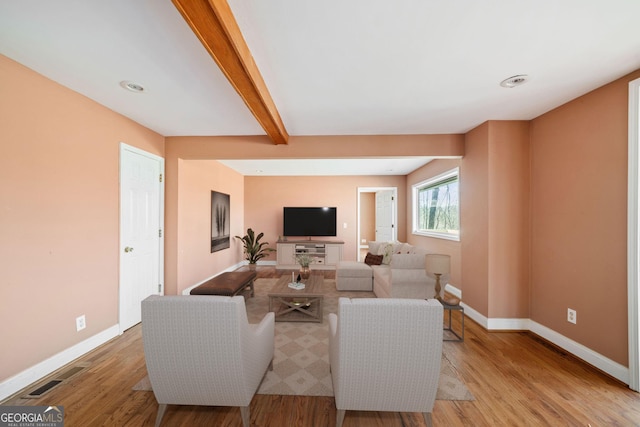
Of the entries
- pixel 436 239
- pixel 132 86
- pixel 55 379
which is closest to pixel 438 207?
pixel 436 239

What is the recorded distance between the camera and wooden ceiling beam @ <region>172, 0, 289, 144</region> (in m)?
1.24

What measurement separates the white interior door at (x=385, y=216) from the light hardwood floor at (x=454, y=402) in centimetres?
426

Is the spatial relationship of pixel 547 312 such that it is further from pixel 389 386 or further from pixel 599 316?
pixel 389 386

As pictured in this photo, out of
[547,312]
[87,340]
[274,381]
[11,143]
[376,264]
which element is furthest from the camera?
[376,264]

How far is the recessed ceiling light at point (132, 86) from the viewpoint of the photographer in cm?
213

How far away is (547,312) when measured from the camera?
2.70m

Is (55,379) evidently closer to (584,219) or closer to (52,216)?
(52,216)

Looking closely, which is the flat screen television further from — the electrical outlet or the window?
the electrical outlet

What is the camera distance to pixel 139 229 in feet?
10.1

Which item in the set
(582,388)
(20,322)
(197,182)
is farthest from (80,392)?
(582,388)

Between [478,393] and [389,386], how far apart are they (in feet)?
3.32

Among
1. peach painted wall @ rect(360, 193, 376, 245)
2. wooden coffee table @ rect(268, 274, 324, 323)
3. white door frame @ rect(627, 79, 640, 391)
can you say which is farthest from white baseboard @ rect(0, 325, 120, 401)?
peach painted wall @ rect(360, 193, 376, 245)

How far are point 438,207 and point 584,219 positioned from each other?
2.50 m

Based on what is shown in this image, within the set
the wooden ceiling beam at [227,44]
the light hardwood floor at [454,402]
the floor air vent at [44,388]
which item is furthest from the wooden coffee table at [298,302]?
the wooden ceiling beam at [227,44]
